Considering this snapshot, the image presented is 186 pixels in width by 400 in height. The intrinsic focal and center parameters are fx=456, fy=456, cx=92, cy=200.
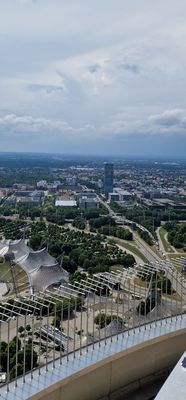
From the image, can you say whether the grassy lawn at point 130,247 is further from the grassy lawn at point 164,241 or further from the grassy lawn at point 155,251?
the grassy lawn at point 164,241

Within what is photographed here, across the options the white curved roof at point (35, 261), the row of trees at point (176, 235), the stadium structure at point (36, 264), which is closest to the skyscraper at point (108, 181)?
the row of trees at point (176, 235)

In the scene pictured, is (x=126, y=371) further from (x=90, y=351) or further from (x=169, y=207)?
(x=169, y=207)

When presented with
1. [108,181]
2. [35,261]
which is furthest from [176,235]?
[108,181]

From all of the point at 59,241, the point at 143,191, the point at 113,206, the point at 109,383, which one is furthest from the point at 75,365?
the point at 143,191

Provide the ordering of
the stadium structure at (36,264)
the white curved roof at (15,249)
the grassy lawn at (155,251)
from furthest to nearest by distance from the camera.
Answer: the grassy lawn at (155,251)
the white curved roof at (15,249)
the stadium structure at (36,264)

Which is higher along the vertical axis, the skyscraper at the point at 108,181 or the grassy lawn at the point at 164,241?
the skyscraper at the point at 108,181

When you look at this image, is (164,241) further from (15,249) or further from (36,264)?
(36,264)

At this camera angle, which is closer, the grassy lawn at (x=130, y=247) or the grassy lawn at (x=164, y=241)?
the grassy lawn at (x=130, y=247)

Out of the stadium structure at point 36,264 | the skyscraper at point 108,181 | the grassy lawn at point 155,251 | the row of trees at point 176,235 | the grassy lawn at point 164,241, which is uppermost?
the skyscraper at point 108,181
